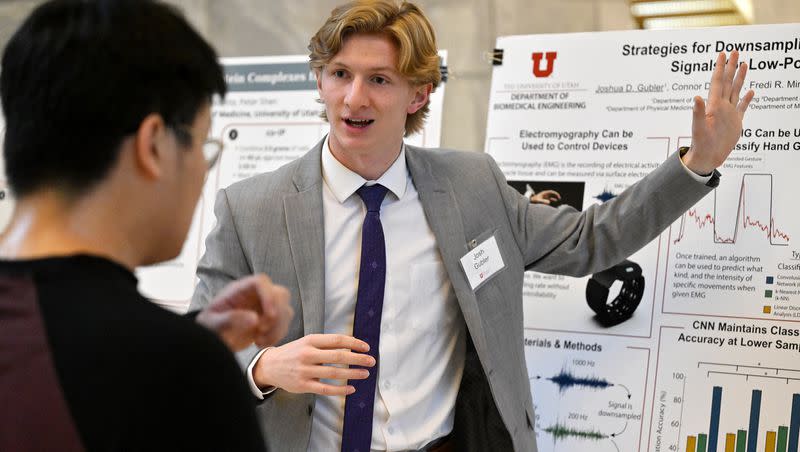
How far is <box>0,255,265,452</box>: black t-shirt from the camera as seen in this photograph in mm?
926

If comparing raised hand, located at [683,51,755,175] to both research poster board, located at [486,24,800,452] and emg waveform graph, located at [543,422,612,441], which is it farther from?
emg waveform graph, located at [543,422,612,441]

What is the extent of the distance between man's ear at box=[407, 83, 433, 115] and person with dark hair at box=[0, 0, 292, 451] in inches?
61.7

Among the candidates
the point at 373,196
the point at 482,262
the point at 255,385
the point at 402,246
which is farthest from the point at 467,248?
the point at 255,385

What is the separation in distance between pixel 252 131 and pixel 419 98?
4.41 ft

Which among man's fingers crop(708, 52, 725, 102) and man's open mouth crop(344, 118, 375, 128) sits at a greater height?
man's fingers crop(708, 52, 725, 102)

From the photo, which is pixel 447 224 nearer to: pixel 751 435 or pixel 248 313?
pixel 751 435

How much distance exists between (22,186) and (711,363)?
7.39 feet

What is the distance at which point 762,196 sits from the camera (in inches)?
109

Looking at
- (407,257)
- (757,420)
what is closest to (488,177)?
(407,257)

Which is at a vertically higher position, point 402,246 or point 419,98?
point 419,98

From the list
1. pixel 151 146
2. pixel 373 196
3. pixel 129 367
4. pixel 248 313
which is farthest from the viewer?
pixel 373 196

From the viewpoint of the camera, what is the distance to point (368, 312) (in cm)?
238

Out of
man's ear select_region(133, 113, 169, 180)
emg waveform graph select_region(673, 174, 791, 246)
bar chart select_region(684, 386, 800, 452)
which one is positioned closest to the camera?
man's ear select_region(133, 113, 169, 180)

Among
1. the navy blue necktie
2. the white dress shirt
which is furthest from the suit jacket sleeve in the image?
the navy blue necktie
